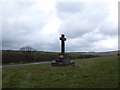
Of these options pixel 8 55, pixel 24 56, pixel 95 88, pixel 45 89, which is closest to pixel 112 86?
pixel 95 88

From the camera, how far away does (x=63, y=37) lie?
1966 cm

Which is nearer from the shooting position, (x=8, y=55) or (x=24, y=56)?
(x=8, y=55)

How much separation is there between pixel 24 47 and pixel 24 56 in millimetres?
22920

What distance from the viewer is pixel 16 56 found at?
30016 millimetres

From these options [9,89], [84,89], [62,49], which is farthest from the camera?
[62,49]

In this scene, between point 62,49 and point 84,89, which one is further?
point 62,49

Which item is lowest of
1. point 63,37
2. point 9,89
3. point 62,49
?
point 9,89

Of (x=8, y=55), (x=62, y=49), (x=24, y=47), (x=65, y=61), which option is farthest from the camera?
(x=24, y=47)

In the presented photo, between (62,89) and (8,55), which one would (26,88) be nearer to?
(62,89)

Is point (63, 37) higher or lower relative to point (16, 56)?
higher

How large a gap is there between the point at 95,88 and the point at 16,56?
25586 mm

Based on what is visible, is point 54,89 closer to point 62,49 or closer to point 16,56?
point 62,49

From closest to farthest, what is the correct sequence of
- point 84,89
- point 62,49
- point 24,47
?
1. point 84,89
2. point 62,49
3. point 24,47

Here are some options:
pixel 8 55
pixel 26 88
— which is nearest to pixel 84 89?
pixel 26 88
